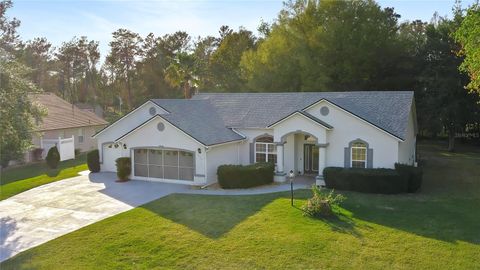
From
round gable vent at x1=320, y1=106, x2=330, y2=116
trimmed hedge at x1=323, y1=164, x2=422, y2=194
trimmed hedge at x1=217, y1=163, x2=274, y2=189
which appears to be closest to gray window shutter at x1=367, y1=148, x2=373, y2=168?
trimmed hedge at x1=323, y1=164, x2=422, y2=194

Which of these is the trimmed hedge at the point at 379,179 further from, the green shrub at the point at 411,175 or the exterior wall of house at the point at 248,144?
the exterior wall of house at the point at 248,144

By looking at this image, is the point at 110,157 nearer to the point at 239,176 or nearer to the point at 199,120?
the point at 199,120

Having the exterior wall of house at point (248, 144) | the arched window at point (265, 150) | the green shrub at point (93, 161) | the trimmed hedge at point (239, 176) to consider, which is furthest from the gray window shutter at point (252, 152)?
the green shrub at point (93, 161)

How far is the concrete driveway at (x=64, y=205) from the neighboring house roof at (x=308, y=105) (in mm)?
6635

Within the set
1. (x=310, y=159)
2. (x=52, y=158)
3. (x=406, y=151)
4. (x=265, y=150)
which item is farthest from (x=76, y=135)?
(x=406, y=151)

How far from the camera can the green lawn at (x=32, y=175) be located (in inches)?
888

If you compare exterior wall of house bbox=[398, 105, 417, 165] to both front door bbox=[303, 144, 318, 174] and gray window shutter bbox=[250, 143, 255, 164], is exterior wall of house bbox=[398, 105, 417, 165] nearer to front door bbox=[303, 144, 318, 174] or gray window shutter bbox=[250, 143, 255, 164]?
front door bbox=[303, 144, 318, 174]

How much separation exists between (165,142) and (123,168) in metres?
2.96

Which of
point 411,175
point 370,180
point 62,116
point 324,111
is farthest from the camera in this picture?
point 62,116

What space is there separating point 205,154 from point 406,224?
1107 cm

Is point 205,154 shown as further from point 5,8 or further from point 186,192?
point 5,8

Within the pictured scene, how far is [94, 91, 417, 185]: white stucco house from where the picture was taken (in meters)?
22.0

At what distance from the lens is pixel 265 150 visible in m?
24.9

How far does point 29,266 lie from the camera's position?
11938 millimetres
